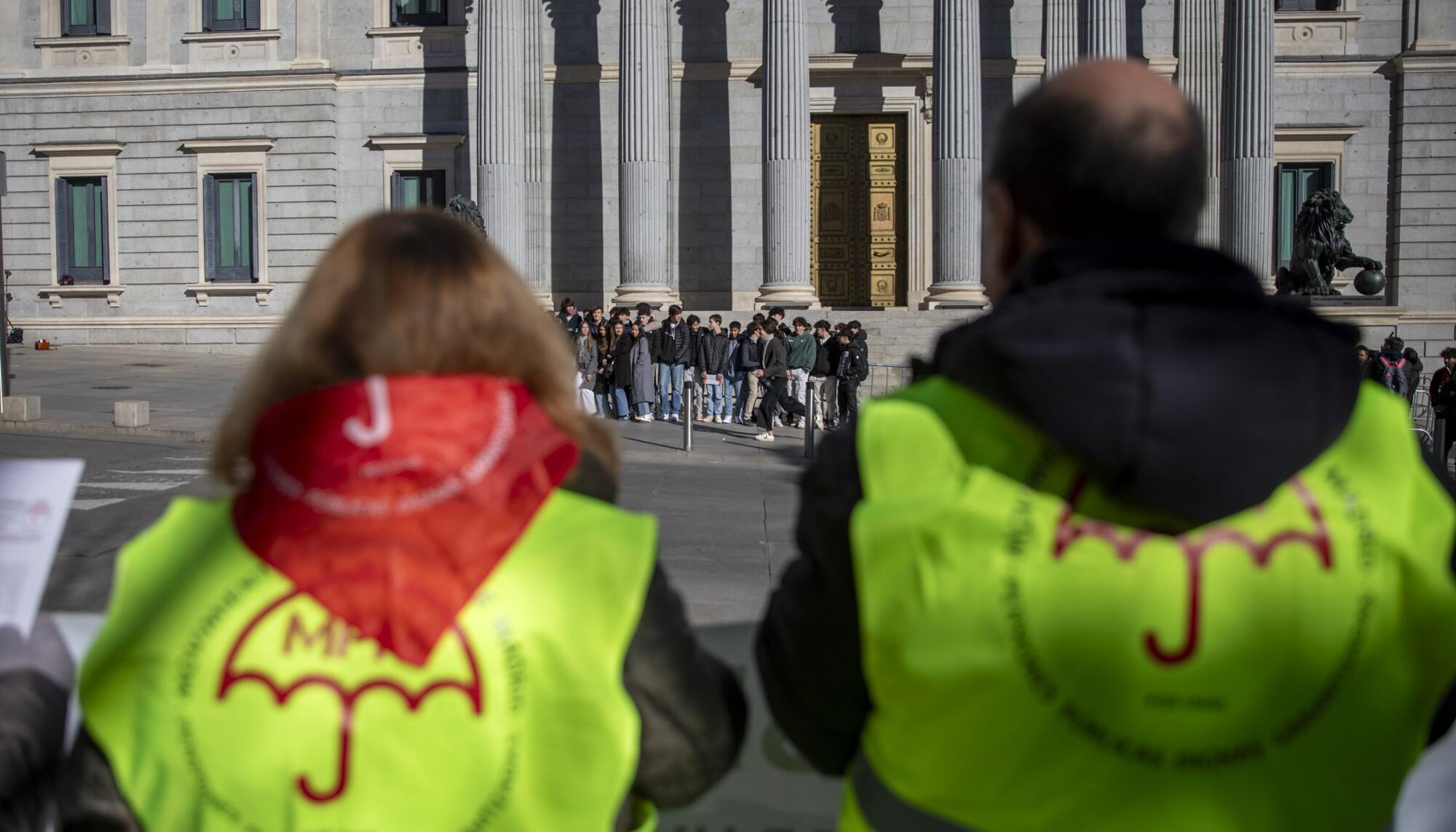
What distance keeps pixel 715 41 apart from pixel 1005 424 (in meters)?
31.5

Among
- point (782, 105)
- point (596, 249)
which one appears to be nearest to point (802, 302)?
point (782, 105)

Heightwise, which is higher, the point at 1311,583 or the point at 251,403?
the point at 251,403

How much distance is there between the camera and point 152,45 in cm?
3384

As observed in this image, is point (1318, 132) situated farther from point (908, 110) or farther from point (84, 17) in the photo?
point (84, 17)

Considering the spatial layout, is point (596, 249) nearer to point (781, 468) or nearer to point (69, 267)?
point (69, 267)

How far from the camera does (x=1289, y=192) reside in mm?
32375

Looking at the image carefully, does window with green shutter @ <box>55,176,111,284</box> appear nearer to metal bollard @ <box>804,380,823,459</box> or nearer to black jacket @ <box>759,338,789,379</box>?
black jacket @ <box>759,338,789,379</box>

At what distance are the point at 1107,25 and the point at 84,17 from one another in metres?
25.5

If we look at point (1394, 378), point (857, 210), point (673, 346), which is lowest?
point (1394, 378)

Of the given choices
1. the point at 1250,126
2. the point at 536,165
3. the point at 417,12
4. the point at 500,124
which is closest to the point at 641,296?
the point at 500,124

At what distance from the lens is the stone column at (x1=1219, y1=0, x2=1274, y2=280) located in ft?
95.6

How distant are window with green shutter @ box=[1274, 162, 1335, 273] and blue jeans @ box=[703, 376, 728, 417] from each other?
17058 millimetres

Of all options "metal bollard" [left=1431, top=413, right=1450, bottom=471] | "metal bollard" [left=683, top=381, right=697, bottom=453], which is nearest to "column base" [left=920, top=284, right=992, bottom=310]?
"metal bollard" [left=1431, top=413, right=1450, bottom=471]

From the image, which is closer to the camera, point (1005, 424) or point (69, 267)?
point (1005, 424)
